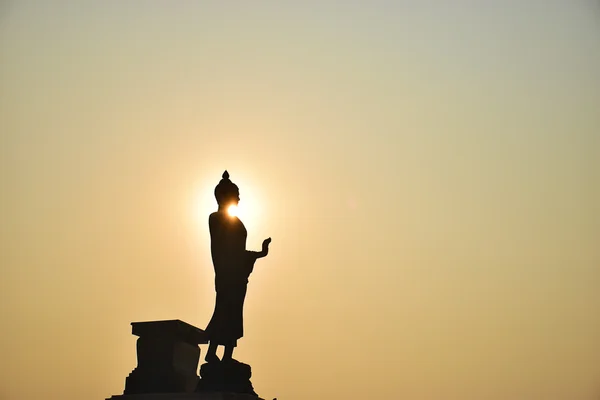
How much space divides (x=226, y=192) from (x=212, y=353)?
112 inches

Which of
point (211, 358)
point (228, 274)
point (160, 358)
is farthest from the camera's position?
point (160, 358)

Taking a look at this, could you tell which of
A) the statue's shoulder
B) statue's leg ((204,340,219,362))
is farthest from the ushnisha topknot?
statue's leg ((204,340,219,362))

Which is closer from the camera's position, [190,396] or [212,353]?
[190,396]

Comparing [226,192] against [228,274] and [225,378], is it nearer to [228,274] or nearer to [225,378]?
[228,274]

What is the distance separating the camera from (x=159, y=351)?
14570 mm

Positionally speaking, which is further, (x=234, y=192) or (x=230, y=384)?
(x=234, y=192)

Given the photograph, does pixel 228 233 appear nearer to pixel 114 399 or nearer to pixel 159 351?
pixel 159 351

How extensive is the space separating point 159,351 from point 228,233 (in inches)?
95.1

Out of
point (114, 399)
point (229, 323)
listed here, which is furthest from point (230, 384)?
point (114, 399)

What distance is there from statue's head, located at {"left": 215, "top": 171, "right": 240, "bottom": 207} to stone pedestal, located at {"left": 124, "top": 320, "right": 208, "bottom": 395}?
89.6 inches

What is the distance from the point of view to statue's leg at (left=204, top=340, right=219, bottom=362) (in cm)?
1395

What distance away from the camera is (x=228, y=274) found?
47.3ft

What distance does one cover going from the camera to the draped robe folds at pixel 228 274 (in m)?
14.2

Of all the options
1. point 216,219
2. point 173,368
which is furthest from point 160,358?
point 216,219
